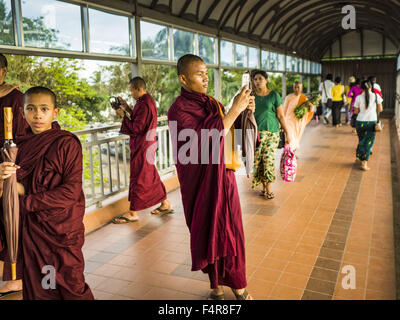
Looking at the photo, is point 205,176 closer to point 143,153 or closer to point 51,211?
point 51,211

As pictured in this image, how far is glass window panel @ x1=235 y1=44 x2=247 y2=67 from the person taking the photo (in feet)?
33.3

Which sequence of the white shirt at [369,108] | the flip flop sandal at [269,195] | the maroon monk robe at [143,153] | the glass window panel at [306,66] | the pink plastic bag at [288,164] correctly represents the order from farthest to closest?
the glass window panel at [306,66], the white shirt at [369,108], the flip flop sandal at [269,195], the pink plastic bag at [288,164], the maroon monk robe at [143,153]

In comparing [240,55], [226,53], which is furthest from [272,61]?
[226,53]

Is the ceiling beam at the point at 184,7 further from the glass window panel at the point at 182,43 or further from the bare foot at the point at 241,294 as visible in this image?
the bare foot at the point at 241,294

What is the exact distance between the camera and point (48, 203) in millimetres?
2148

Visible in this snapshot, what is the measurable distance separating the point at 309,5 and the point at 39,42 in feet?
39.0

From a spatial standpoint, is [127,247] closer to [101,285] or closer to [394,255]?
[101,285]

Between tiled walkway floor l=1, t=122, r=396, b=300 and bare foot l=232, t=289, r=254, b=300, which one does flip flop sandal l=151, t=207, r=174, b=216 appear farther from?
bare foot l=232, t=289, r=254, b=300

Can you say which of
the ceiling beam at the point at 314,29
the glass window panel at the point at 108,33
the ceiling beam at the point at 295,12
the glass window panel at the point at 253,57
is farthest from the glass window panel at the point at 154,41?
the ceiling beam at the point at 314,29

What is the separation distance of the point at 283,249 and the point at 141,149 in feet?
6.71

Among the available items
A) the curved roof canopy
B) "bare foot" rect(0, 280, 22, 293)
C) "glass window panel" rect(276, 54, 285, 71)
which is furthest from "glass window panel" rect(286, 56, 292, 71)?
"bare foot" rect(0, 280, 22, 293)

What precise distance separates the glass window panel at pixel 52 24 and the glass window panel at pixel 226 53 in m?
4.87

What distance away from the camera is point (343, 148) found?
31.4 feet

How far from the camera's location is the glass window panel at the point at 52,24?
160 inches
